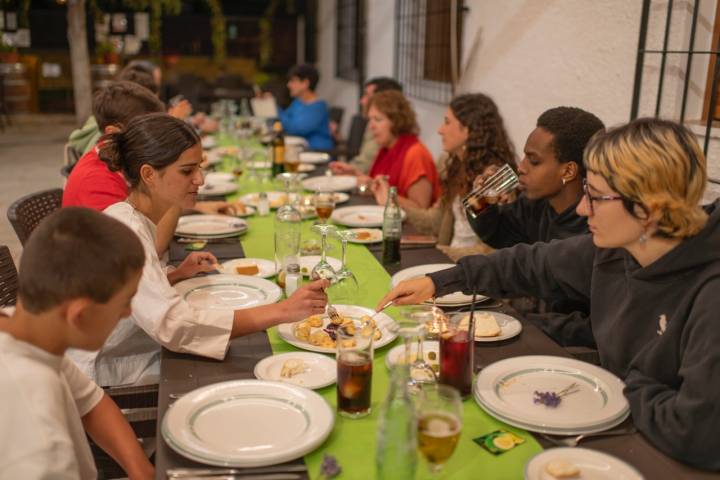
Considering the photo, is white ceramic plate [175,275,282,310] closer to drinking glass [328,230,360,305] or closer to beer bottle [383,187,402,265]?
drinking glass [328,230,360,305]

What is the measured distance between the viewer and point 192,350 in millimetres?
1748

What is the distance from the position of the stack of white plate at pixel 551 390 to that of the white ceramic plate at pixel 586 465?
0.32 ft

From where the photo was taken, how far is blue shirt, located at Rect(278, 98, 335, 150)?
6.09 metres

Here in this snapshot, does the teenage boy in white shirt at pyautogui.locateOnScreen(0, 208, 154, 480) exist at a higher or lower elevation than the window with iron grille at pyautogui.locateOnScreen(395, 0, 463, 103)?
lower

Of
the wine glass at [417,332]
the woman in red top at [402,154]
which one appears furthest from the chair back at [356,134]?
the wine glass at [417,332]

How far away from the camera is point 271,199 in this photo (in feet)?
11.4

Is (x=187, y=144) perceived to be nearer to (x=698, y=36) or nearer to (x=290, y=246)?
(x=290, y=246)

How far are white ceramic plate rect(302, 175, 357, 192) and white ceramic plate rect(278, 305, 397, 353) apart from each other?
1.83 meters

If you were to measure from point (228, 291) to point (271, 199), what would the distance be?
1.32 meters

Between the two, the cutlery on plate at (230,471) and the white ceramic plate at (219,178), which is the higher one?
the white ceramic plate at (219,178)

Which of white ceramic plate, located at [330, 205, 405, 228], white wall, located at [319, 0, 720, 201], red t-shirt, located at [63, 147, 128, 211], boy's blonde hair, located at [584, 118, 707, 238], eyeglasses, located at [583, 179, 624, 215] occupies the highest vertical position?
white wall, located at [319, 0, 720, 201]

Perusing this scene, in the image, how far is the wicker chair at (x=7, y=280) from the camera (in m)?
2.21

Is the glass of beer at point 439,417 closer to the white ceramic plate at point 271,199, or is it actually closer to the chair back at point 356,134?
the white ceramic plate at point 271,199


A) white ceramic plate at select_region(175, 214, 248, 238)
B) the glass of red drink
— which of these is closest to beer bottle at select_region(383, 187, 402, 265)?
white ceramic plate at select_region(175, 214, 248, 238)
